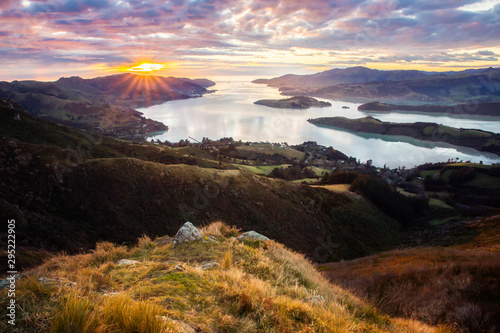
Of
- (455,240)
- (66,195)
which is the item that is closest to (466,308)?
(66,195)

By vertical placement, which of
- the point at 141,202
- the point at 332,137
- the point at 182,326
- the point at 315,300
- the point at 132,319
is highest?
the point at 132,319

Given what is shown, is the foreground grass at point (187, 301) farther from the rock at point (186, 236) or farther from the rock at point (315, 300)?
the rock at point (186, 236)

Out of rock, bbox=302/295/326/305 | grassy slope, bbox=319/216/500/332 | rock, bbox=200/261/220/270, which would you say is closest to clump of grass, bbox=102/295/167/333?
rock, bbox=302/295/326/305

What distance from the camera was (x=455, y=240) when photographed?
30.4 metres

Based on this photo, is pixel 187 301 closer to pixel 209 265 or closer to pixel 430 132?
pixel 209 265

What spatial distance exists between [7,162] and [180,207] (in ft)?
53.2

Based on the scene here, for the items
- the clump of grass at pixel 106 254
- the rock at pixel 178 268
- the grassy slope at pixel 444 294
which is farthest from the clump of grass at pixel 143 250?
the grassy slope at pixel 444 294

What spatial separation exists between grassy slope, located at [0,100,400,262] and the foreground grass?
1597 cm

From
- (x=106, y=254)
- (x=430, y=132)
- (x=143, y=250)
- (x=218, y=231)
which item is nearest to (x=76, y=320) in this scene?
(x=106, y=254)

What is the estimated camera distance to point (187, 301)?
3.87 m

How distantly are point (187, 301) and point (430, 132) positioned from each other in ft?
651

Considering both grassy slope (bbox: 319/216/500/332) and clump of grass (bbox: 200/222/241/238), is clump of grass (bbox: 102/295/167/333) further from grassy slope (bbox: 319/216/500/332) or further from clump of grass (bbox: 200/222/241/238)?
clump of grass (bbox: 200/222/241/238)

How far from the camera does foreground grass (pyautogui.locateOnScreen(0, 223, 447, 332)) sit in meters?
2.55

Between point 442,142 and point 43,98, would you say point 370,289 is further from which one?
point 43,98
